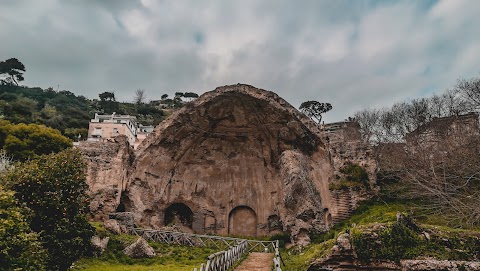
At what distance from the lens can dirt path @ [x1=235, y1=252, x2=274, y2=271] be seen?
13.3m

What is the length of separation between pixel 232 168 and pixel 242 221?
14.2 feet

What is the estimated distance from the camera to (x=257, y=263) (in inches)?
584

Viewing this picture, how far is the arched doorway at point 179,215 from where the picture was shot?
94.4ft

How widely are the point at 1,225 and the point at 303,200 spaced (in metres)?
17.4

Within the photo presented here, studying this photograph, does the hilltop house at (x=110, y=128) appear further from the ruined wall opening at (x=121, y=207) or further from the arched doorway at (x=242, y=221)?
the ruined wall opening at (x=121, y=207)

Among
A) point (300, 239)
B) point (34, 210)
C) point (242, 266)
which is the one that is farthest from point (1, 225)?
point (300, 239)

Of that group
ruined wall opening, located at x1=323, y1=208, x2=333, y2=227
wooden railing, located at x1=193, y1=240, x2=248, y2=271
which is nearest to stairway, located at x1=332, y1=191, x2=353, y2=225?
ruined wall opening, located at x1=323, y1=208, x2=333, y2=227

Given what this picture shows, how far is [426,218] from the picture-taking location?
18.6 meters

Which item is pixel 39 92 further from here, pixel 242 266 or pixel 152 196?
pixel 242 266

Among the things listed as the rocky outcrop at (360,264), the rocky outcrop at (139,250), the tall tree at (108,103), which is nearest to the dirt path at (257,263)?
the rocky outcrop at (360,264)

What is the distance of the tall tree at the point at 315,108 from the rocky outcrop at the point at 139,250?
40.2 metres

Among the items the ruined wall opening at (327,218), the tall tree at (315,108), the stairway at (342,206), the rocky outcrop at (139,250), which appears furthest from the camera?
the tall tree at (315,108)

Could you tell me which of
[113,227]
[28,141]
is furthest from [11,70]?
[113,227]

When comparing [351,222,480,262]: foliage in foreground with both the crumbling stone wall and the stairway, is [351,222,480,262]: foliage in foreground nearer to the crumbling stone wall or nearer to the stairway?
the stairway
